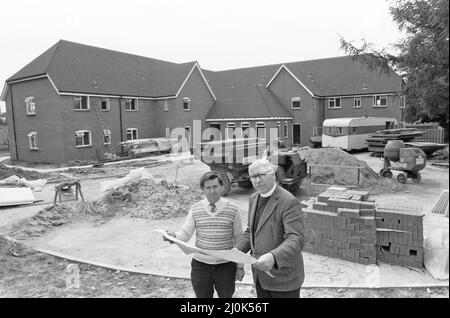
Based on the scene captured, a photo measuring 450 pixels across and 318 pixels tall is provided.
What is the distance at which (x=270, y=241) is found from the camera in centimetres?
290

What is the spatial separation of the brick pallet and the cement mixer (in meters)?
8.29

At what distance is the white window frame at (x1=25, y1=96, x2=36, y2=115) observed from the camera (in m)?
25.4

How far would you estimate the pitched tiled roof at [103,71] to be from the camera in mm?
25219

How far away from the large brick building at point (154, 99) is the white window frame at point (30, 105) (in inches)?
2.8

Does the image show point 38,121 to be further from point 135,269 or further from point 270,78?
point 135,269

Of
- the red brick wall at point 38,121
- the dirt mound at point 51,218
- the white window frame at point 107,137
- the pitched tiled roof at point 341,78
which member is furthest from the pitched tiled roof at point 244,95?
the dirt mound at point 51,218

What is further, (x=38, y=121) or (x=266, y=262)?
(x=38, y=121)

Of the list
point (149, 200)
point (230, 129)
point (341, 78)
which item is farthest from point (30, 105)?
point (341, 78)

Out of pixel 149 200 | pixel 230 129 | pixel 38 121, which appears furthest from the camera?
pixel 230 129

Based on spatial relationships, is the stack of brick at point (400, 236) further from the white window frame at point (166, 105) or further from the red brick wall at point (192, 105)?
the white window frame at point (166, 105)

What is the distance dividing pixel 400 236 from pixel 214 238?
4162 mm

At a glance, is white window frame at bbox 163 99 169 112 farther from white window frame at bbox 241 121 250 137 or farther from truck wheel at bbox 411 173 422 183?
truck wheel at bbox 411 173 422 183

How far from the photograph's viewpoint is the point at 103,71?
93.6ft
